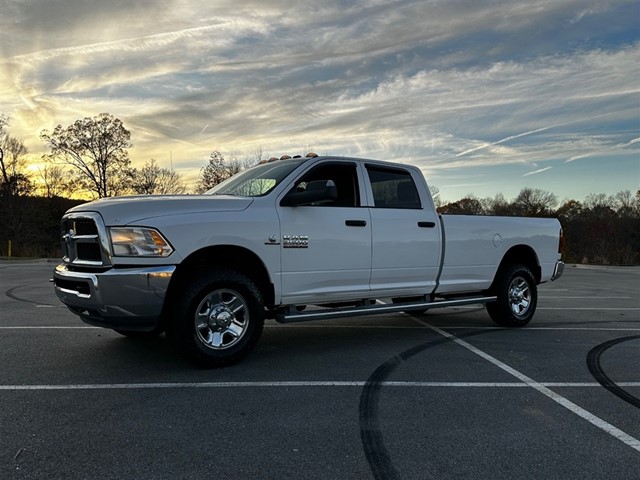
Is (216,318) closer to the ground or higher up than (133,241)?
closer to the ground

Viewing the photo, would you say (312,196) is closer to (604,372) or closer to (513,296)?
(604,372)

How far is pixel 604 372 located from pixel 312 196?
3378 millimetres

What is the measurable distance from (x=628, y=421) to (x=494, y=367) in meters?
1.48

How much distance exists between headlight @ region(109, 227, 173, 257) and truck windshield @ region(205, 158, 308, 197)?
4.37ft

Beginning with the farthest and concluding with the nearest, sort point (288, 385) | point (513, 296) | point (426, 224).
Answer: point (513, 296) → point (426, 224) → point (288, 385)

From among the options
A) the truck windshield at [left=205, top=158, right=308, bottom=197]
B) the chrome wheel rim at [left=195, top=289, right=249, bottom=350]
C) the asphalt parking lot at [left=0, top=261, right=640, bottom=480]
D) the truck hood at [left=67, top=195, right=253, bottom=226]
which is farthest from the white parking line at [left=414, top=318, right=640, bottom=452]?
the truck hood at [left=67, top=195, right=253, bottom=226]

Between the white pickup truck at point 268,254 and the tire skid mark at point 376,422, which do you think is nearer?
the tire skid mark at point 376,422

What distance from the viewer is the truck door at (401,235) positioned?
583 centimetres

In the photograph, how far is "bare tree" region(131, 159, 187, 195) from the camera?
1869 inches

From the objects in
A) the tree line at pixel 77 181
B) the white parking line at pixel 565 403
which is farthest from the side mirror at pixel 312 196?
the tree line at pixel 77 181

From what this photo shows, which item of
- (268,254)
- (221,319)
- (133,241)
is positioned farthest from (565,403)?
(133,241)

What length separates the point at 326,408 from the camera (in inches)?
148

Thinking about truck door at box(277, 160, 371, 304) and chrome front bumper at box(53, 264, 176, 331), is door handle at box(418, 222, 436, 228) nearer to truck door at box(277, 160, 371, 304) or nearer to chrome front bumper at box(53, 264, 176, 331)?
truck door at box(277, 160, 371, 304)

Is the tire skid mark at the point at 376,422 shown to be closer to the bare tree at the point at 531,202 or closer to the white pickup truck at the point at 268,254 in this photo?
the white pickup truck at the point at 268,254
